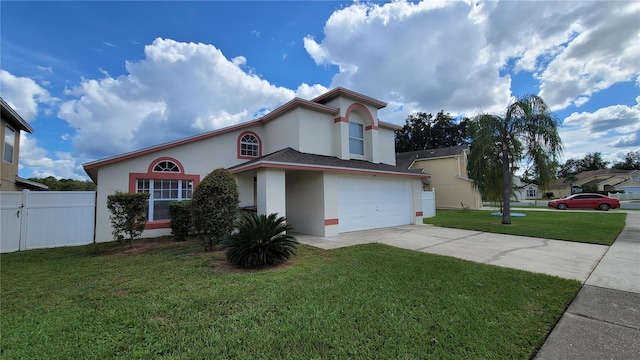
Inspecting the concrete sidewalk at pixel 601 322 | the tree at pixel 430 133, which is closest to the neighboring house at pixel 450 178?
the tree at pixel 430 133

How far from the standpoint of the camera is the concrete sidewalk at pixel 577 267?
3.04 metres

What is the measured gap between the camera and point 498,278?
5.18 m

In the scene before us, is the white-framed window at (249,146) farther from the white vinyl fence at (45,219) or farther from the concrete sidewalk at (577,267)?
the white vinyl fence at (45,219)

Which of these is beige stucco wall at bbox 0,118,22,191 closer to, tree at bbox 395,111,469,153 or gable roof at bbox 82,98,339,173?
gable roof at bbox 82,98,339,173

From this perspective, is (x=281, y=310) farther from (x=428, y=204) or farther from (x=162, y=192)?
(x=428, y=204)

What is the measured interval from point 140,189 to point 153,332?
9.64 m

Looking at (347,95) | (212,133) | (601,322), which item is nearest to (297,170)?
(212,133)

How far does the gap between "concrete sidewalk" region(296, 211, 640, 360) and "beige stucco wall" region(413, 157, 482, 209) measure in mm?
13905

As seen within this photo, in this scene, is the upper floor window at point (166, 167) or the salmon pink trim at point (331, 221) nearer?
the salmon pink trim at point (331, 221)

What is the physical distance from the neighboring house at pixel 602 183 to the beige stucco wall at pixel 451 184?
3103 centimetres

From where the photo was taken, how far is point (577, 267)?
606 centimetres

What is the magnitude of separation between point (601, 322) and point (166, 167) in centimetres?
1348

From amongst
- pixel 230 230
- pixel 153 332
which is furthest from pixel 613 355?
pixel 230 230

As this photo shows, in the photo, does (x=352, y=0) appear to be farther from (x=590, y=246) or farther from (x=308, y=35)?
(x=590, y=246)
